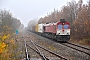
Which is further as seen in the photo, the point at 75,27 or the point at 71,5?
the point at 71,5

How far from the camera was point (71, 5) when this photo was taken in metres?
33.2

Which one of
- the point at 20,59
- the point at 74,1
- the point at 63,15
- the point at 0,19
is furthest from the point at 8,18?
the point at 20,59

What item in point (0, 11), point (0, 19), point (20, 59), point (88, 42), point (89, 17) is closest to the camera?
point (20, 59)

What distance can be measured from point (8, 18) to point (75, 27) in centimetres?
1280

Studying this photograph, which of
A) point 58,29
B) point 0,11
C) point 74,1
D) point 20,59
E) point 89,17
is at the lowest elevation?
point 20,59

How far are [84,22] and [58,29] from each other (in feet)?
12.2

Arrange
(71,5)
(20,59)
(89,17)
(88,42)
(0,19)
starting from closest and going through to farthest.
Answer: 1. (20,59)
2. (88,42)
3. (89,17)
4. (0,19)
5. (71,5)

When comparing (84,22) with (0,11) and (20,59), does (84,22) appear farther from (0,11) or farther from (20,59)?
(0,11)

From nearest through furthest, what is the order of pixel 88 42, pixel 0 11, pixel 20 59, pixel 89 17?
pixel 20 59 → pixel 88 42 → pixel 89 17 → pixel 0 11

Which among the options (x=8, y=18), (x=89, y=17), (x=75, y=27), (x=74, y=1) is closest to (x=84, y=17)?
(x=89, y=17)

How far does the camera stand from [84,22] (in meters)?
22.2

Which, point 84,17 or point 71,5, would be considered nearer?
point 84,17

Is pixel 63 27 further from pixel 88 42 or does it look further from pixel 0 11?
pixel 0 11

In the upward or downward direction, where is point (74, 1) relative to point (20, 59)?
upward
